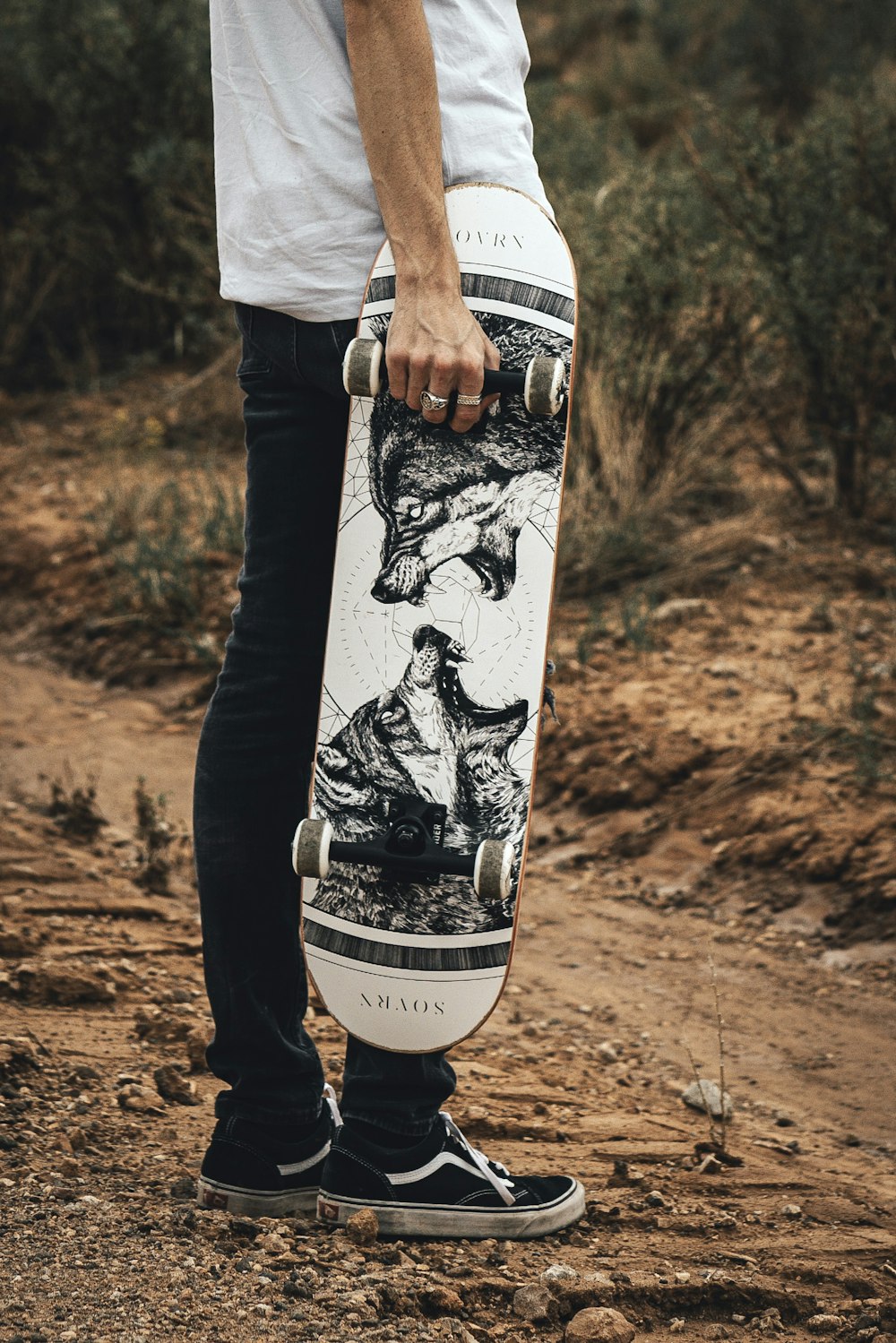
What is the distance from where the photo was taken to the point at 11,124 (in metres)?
6.55

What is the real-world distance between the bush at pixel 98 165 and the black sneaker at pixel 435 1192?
507 cm

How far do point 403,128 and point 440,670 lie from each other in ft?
2.02

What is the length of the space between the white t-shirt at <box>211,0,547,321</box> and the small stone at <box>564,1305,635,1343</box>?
3.84ft

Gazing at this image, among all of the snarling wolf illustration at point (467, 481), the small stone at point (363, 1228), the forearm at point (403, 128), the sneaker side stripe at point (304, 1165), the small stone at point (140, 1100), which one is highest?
the forearm at point (403, 128)

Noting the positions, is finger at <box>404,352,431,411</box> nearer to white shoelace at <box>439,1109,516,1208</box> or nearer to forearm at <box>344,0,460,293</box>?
forearm at <box>344,0,460,293</box>

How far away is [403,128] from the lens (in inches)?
54.9

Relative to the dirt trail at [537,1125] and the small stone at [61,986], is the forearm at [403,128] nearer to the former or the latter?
the dirt trail at [537,1125]

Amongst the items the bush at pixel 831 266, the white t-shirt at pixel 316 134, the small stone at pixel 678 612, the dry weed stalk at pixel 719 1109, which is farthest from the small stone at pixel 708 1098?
the bush at pixel 831 266

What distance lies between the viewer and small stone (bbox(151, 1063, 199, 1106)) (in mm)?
Result: 2018

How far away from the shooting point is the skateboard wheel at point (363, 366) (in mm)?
1438

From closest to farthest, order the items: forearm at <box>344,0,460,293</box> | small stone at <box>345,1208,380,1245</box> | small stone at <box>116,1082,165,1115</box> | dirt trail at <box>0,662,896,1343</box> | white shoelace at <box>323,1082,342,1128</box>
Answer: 1. forearm at <box>344,0,460,293</box>
2. dirt trail at <box>0,662,896,1343</box>
3. small stone at <box>345,1208,380,1245</box>
4. white shoelace at <box>323,1082,342,1128</box>
5. small stone at <box>116,1082,165,1115</box>

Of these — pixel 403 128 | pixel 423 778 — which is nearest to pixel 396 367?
pixel 403 128

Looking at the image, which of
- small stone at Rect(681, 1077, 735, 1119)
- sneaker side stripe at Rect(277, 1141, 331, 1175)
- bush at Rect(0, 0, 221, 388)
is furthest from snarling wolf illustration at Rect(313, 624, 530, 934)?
bush at Rect(0, 0, 221, 388)

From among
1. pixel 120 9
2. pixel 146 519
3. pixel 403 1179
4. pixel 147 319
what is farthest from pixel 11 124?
pixel 403 1179
